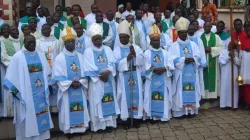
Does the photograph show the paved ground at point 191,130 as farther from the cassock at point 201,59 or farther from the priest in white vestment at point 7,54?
the priest in white vestment at point 7,54

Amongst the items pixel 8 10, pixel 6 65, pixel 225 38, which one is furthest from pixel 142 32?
pixel 6 65

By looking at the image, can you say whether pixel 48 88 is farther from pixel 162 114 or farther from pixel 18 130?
pixel 162 114

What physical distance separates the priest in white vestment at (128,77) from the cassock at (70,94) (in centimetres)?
78

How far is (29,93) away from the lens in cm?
682

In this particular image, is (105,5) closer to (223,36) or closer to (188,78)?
(223,36)

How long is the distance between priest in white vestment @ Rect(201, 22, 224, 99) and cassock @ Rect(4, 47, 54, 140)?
13.0ft

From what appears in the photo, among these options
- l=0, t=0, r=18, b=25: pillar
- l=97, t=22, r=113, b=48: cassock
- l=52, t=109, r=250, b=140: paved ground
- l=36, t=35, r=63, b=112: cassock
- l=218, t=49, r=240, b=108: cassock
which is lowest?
l=52, t=109, r=250, b=140: paved ground

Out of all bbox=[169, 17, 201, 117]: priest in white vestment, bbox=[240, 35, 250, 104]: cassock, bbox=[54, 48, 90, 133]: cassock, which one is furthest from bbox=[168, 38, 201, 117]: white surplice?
bbox=[54, 48, 90, 133]: cassock

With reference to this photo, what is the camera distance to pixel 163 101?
787 centimetres

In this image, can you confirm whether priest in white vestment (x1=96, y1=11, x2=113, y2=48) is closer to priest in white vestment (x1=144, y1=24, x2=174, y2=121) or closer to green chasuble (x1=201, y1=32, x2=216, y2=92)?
priest in white vestment (x1=144, y1=24, x2=174, y2=121)

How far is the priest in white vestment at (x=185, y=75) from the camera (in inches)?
322

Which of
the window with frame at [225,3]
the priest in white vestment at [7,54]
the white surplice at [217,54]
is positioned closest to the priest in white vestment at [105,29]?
the priest in white vestment at [7,54]

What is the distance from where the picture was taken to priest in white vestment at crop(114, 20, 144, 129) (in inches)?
299

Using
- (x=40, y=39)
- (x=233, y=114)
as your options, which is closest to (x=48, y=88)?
(x=40, y=39)
